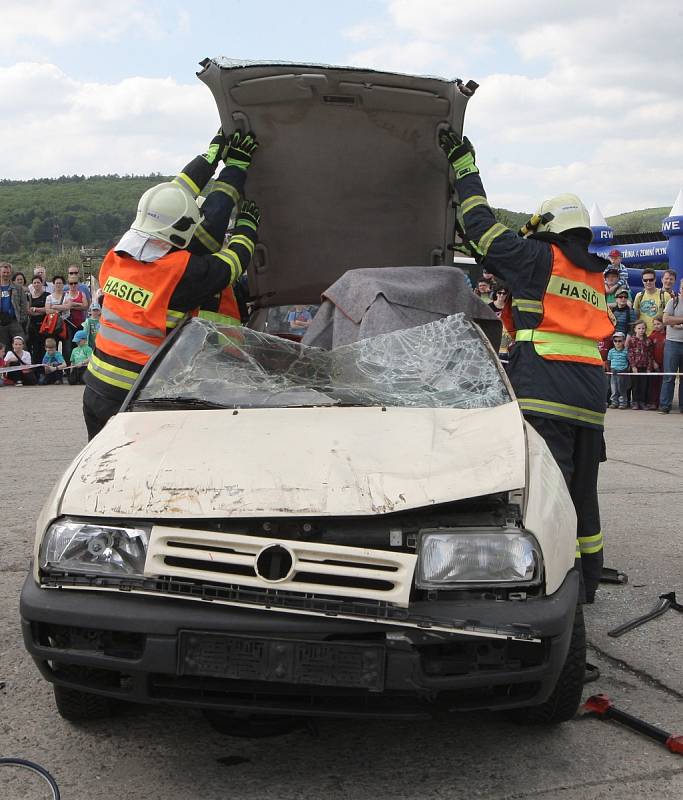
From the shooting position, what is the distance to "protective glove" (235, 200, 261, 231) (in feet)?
17.8

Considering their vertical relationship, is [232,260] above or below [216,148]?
below

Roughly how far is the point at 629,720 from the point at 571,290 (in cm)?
217

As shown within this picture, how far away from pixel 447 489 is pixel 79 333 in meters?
14.8

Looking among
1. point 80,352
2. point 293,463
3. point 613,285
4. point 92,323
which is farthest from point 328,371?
point 80,352

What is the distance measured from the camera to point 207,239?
5.22 m

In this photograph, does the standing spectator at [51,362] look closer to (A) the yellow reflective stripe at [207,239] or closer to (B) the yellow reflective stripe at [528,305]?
(A) the yellow reflective stripe at [207,239]

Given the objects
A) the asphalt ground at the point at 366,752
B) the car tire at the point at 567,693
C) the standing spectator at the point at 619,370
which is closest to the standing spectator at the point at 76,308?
the standing spectator at the point at 619,370

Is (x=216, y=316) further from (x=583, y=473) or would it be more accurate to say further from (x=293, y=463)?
(x=293, y=463)

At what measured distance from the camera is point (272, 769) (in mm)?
2896

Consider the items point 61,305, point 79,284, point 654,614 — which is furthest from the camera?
point 79,284

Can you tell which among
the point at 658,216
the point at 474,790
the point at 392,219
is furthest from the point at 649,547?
the point at 658,216

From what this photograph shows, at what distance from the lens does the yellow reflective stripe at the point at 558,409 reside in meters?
4.52

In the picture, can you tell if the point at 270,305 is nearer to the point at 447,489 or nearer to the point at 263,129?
the point at 263,129

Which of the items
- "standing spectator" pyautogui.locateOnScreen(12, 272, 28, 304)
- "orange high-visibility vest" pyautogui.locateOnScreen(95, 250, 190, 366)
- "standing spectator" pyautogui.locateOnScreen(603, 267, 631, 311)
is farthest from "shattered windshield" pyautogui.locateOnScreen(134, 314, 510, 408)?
"standing spectator" pyautogui.locateOnScreen(12, 272, 28, 304)
